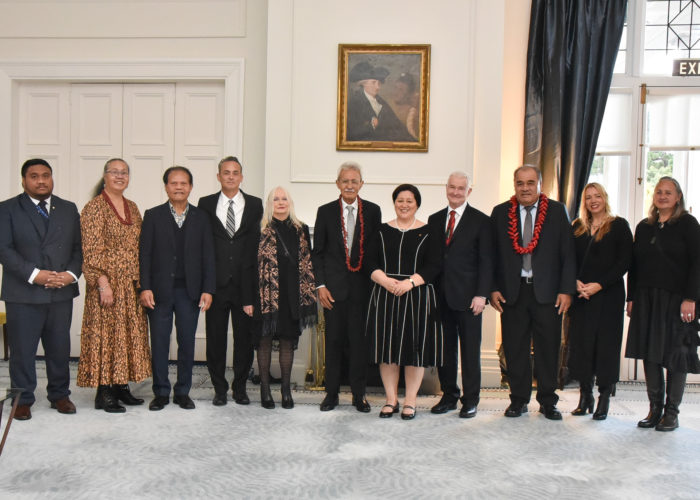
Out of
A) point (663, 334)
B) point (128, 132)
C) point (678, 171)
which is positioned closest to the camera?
point (663, 334)

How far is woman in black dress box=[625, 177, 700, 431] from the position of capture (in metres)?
3.53

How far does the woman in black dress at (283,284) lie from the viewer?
3.84m

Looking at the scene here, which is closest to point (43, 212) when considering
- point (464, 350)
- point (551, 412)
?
point (464, 350)

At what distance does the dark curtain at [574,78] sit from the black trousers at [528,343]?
1.43 meters

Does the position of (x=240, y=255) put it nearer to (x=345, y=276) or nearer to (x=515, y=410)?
(x=345, y=276)

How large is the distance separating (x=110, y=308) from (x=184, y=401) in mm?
745

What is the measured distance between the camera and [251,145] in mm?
5105

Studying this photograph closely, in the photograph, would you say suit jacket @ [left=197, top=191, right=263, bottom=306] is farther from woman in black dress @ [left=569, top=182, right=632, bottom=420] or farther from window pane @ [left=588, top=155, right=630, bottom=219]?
window pane @ [left=588, top=155, right=630, bottom=219]

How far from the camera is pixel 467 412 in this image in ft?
12.3

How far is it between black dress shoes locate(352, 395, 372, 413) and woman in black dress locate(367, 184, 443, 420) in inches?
5.4

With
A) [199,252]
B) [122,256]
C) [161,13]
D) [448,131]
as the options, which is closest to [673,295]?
[448,131]

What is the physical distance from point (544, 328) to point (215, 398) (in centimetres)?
213

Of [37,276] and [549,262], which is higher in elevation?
[549,262]

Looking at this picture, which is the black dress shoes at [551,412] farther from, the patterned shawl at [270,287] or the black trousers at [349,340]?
the patterned shawl at [270,287]
